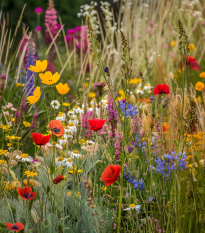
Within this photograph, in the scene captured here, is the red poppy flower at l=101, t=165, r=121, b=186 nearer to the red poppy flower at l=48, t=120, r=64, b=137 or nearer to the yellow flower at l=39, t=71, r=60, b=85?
the red poppy flower at l=48, t=120, r=64, b=137

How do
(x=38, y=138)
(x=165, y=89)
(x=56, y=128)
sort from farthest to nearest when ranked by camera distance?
(x=165, y=89) → (x=56, y=128) → (x=38, y=138)

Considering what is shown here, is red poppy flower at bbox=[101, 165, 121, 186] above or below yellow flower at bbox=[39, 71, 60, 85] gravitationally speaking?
below

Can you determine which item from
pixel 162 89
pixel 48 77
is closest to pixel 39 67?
pixel 48 77

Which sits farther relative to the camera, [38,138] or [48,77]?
[48,77]

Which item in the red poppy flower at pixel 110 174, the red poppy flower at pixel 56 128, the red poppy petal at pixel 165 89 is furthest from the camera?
the red poppy petal at pixel 165 89

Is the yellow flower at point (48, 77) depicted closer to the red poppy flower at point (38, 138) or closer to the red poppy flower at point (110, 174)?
the red poppy flower at point (38, 138)

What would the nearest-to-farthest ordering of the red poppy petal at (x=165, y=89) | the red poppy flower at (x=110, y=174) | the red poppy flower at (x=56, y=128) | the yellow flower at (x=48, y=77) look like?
the red poppy flower at (x=110, y=174), the red poppy flower at (x=56, y=128), the yellow flower at (x=48, y=77), the red poppy petal at (x=165, y=89)

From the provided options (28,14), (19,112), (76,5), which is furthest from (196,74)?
(76,5)

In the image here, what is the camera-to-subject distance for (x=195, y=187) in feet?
6.42

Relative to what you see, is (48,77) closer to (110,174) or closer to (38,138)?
(38,138)

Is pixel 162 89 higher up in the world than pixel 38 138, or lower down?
higher up

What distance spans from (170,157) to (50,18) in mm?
4151

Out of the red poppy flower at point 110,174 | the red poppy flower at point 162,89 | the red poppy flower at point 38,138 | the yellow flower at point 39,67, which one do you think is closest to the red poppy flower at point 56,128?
the red poppy flower at point 38,138

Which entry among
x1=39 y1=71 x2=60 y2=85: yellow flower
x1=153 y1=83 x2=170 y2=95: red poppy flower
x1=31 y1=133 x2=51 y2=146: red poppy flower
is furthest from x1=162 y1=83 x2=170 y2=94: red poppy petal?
x1=31 y1=133 x2=51 y2=146: red poppy flower
